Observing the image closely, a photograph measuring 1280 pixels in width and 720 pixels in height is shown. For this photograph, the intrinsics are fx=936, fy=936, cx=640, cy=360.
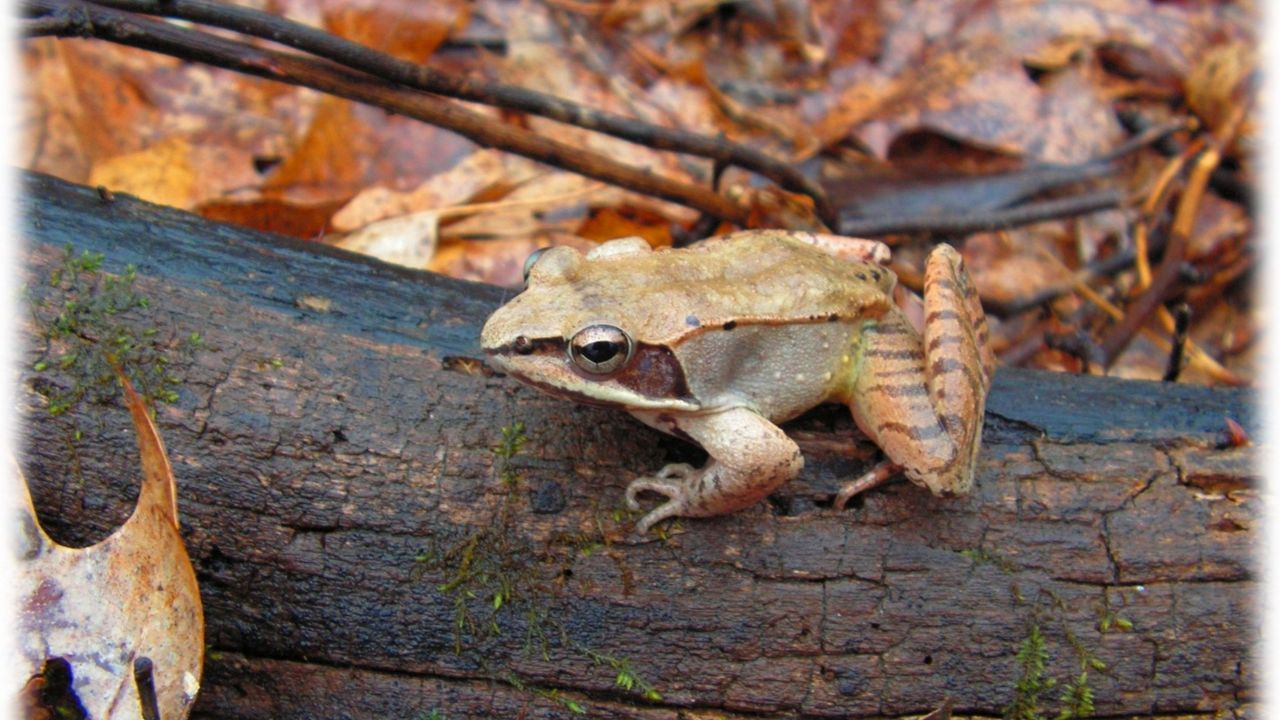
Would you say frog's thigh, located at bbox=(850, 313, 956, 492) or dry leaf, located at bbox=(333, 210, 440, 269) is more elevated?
dry leaf, located at bbox=(333, 210, 440, 269)

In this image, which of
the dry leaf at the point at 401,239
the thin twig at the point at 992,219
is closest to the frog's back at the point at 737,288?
the dry leaf at the point at 401,239

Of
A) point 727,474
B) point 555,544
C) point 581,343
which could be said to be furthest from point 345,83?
point 727,474

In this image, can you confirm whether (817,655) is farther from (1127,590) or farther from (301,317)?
(301,317)

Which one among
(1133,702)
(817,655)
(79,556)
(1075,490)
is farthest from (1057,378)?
(79,556)

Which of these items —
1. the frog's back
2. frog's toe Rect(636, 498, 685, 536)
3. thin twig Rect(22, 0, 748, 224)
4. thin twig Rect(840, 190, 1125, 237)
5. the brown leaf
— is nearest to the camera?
the brown leaf

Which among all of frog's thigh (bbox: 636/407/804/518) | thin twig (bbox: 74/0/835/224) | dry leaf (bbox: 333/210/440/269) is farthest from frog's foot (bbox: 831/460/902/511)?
dry leaf (bbox: 333/210/440/269)

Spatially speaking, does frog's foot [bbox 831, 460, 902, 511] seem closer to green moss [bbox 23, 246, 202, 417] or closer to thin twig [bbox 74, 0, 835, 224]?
thin twig [bbox 74, 0, 835, 224]

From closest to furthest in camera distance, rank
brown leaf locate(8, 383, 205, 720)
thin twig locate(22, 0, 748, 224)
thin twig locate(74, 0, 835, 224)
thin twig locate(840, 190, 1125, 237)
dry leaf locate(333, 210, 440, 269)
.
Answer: brown leaf locate(8, 383, 205, 720)
thin twig locate(22, 0, 748, 224)
thin twig locate(74, 0, 835, 224)
dry leaf locate(333, 210, 440, 269)
thin twig locate(840, 190, 1125, 237)
